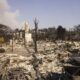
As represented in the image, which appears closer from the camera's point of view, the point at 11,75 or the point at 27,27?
the point at 11,75

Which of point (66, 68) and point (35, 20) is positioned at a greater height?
point (35, 20)

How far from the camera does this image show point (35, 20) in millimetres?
35438

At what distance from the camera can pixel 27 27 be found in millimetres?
54531

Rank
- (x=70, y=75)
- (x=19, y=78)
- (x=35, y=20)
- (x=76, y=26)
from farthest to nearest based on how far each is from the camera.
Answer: (x=76, y=26) → (x=35, y=20) → (x=19, y=78) → (x=70, y=75)

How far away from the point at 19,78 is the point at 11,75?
2.94 ft

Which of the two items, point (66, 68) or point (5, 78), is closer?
point (5, 78)

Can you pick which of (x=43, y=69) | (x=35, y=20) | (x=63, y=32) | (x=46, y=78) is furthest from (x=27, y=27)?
(x=46, y=78)

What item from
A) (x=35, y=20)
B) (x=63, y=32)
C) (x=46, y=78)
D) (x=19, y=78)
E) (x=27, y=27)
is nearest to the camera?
(x=19, y=78)

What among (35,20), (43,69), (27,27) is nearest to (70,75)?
(43,69)

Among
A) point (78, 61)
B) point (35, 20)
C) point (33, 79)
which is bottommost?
point (33, 79)

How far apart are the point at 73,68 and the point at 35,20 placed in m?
22.3

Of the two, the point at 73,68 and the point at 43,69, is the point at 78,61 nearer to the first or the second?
the point at 73,68

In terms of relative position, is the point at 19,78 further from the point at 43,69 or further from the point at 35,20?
the point at 35,20

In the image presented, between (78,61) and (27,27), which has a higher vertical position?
(27,27)
